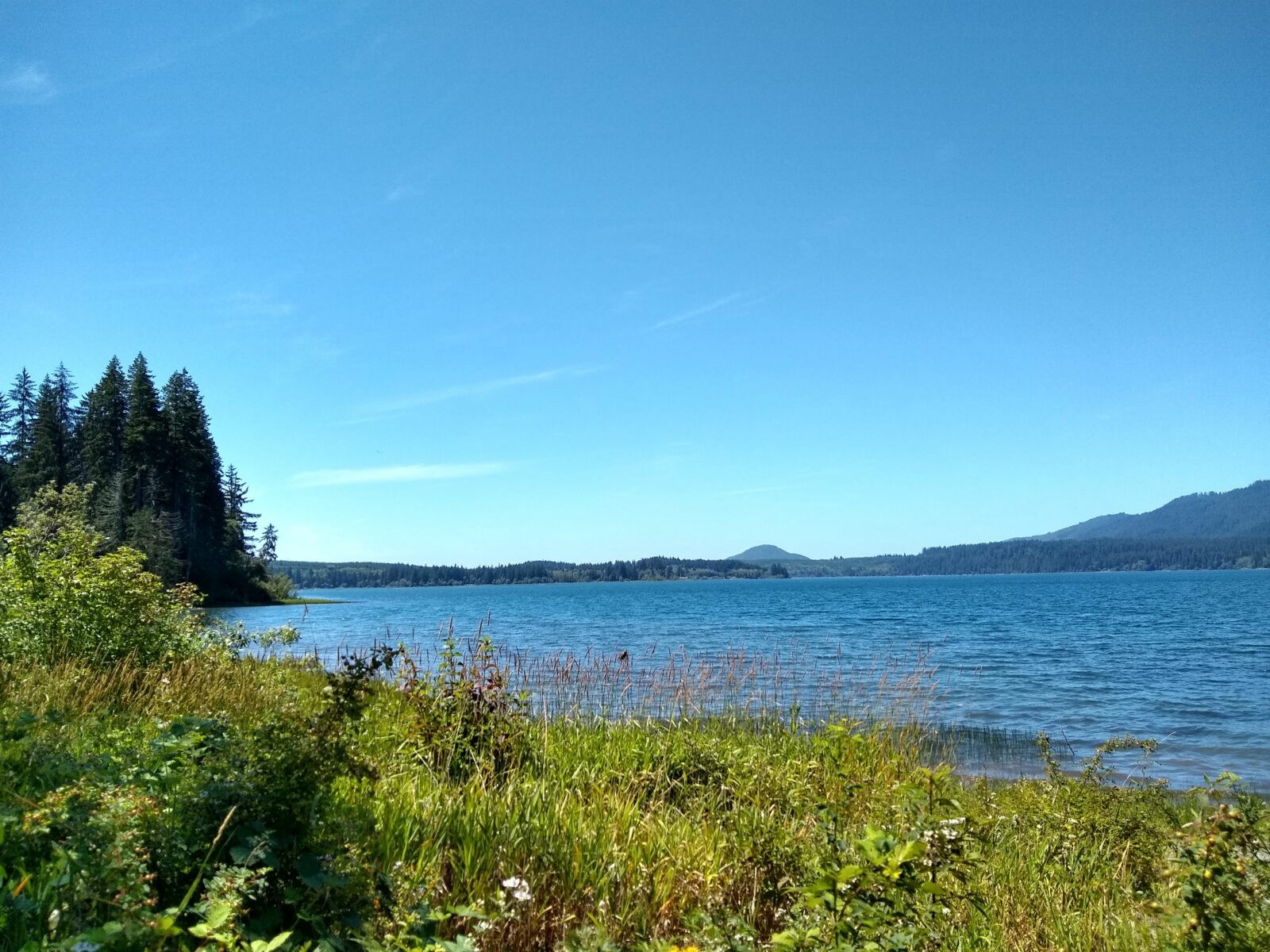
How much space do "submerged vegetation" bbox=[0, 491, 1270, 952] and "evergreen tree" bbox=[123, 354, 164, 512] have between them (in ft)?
160

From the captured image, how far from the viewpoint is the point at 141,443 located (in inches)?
1928

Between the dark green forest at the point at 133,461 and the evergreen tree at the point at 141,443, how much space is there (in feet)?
0.21

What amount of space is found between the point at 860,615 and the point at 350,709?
4713cm

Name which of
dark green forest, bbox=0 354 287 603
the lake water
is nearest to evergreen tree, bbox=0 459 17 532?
dark green forest, bbox=0 354 287 603

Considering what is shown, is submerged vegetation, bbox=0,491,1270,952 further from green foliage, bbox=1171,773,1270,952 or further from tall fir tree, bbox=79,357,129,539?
tall fir tree, bbox=79,357,129,539

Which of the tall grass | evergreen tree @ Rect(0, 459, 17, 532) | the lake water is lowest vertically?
the lake water

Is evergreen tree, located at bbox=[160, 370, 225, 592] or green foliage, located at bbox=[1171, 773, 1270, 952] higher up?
evergreen tree, located at bbox=[160, 370, 225, 592]

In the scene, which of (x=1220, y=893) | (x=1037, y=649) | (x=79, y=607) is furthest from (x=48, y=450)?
(x=1220, y=893)

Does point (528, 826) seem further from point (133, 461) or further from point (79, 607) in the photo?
point (133, 461)

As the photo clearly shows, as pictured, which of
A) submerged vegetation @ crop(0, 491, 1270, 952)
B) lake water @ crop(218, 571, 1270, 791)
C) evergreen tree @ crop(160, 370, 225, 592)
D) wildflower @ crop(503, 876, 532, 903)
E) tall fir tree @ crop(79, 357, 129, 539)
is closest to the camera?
submerged vegetation @ crop(0, 491, 1270, 952)

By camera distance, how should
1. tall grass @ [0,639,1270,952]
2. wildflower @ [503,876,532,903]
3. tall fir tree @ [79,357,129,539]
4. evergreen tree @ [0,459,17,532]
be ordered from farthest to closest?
tall fir tree @ [79,357,129,539], evergreen tree @ [0,459,17,532], wildflower @ [503,876,532,903], tall grass @ [0,639,1270,952]

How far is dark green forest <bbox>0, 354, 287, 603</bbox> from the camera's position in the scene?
1821 inches

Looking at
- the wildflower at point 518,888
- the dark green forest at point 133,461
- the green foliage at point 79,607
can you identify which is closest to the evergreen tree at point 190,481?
the dark green forest at point 133,461

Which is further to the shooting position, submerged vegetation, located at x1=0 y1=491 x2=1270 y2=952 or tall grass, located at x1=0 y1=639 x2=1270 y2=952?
tall grass, located at x1=0 y1=639 x2=1270 y2=952
